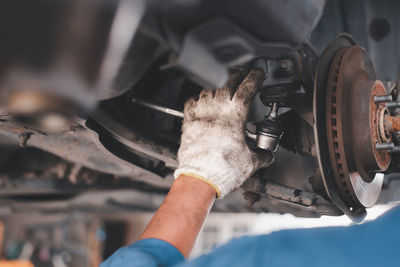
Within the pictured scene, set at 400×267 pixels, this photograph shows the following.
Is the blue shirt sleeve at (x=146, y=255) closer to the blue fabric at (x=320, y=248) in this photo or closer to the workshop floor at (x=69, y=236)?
the blue fabric at (x=320, y=248)

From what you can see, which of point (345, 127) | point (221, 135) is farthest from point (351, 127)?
point (221, 135)

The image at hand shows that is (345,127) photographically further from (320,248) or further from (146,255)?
(146,255)

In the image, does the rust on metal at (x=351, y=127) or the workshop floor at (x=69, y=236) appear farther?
the workshop floor at (x=69, y=236)

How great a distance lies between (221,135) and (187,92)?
19 cm

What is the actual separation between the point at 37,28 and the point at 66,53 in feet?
0.12

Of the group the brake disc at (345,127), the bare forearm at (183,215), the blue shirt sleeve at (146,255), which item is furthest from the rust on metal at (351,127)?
the blue shirt sleeve at (146,255)

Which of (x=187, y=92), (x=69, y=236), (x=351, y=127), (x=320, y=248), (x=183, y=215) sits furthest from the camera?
(x=69, y=236)

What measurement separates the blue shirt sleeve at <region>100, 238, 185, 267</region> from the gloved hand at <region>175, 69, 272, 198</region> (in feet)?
0.56

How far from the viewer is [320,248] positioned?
0.49 m

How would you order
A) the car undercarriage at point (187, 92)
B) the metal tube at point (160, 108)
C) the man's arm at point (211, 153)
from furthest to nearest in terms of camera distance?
the metal tube at point (160, 108) → the man's arm at point (211, 153) → the car undercarriage at point (187, 92)

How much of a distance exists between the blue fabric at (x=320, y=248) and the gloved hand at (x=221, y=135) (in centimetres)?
24

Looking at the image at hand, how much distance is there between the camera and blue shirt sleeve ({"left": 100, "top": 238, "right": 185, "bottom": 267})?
1.83ft

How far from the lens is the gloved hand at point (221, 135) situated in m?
0.76

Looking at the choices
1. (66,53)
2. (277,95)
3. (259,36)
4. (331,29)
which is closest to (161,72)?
(277,95)
